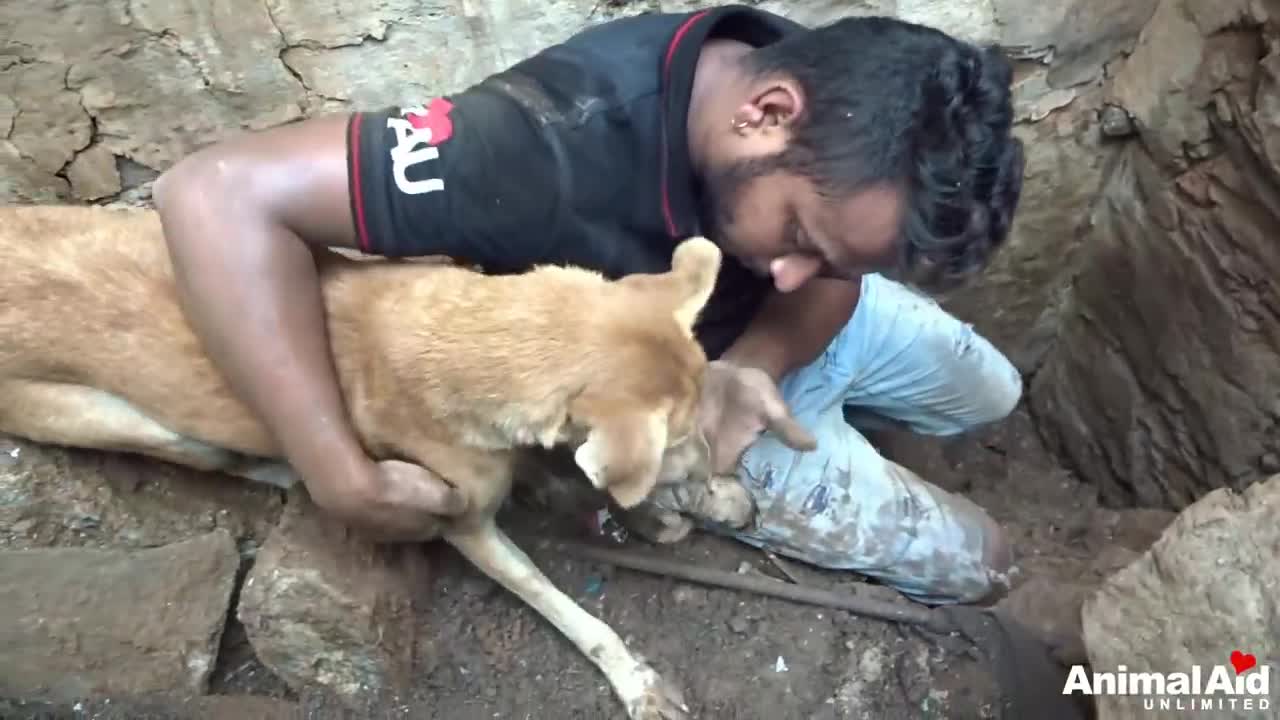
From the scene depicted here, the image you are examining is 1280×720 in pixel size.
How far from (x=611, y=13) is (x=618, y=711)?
160 centimetres

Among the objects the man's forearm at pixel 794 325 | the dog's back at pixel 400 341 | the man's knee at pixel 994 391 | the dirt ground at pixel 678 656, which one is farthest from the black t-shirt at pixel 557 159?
the man's knee at pixel 994 391

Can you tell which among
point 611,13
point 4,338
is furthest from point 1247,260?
point 4,338

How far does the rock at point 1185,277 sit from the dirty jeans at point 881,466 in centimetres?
56

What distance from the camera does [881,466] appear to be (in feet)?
7.96

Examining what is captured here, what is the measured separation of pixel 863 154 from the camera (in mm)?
1606

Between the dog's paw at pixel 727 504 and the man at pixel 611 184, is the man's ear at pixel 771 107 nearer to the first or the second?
the man at pixel 611 184

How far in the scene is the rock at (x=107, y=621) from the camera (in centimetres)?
207

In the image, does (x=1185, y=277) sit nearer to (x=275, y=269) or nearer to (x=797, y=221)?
(x=797, y=221)

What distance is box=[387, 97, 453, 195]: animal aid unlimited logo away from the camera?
67.4 inches

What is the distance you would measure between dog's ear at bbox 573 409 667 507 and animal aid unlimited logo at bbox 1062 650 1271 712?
871 millimetres

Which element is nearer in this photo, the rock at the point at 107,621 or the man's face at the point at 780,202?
the man's face at the point at 780,202

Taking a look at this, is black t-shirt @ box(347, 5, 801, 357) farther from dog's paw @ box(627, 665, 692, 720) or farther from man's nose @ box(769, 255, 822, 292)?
dog's paw @ box(627, 665, 692, 720)

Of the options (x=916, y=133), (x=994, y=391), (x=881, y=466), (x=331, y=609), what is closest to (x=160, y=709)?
(x=331, y=609)

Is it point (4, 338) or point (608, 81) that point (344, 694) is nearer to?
point (4, 338)
